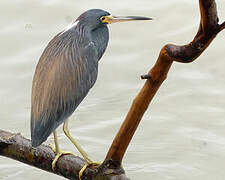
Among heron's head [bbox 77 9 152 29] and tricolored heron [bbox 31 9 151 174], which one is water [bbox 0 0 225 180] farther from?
heron's head [bbox 77 9 152 29]

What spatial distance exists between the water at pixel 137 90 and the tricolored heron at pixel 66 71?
5.03 feet

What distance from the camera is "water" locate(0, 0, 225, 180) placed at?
14.0 feet

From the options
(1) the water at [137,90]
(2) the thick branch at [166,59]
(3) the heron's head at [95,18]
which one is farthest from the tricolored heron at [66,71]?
(1) the water at [137,90]

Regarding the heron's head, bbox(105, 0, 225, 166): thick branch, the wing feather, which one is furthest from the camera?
the heron's head

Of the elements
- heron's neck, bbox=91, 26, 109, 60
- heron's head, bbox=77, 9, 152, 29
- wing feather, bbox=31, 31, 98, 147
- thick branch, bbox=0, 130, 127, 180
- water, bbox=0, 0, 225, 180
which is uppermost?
heron's head, bbox=77, 9, 152, 29

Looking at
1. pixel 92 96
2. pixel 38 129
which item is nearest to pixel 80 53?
pixel 38 129

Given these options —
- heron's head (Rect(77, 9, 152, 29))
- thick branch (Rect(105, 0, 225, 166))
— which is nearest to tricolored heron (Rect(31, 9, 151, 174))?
heron's head (Rect(77, 9, 152, 29))

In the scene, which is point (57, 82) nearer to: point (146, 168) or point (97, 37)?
point (97, 37)

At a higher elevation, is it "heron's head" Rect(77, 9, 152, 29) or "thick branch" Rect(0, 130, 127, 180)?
"heron's head" Rect(77, 9, 152, 29)

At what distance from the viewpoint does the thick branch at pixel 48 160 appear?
2.55m

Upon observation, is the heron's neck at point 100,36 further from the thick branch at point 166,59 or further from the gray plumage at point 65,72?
the thick branch at point 166,59

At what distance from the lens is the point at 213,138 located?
4.38 meters

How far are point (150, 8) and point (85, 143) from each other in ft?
5.40

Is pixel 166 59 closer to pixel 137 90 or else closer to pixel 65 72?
pixel 65 72
